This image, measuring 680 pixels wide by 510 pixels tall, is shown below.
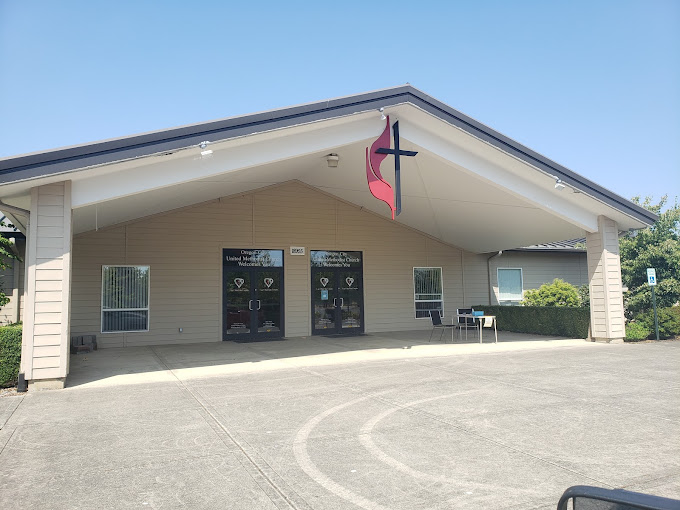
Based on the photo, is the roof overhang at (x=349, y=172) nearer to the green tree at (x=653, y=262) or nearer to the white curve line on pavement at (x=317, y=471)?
the green tree at (x=653, y=262)

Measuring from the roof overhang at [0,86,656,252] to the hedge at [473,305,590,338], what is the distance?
2248mm

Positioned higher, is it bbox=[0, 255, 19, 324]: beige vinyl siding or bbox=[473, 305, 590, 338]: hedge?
bbox=[0, 255, 19, 324]: beige vinyl siding

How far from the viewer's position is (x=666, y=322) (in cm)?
1400

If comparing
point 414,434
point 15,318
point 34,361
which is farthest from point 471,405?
point 15,318

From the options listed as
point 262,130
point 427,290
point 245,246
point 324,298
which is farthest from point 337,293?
point 262,130

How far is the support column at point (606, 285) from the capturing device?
42.9ft

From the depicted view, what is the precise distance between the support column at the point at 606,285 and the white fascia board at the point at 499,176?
1.24ft

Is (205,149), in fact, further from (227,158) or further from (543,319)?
(543,319)

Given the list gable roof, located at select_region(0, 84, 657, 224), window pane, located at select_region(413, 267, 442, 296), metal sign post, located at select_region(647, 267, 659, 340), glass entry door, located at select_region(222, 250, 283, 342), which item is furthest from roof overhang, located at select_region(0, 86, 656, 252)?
glass entry door, located at select_region(222, 250, 283, 342)

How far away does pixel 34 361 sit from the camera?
766 centimetres

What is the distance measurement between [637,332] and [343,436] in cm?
1158

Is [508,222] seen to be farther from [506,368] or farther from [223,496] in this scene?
[223,496]

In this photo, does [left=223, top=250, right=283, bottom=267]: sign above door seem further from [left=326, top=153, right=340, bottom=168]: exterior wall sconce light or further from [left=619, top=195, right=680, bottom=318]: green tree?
[left=619, top=195, right=680, bottom=318]: green tree

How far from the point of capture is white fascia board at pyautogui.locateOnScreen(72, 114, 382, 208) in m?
8.39
